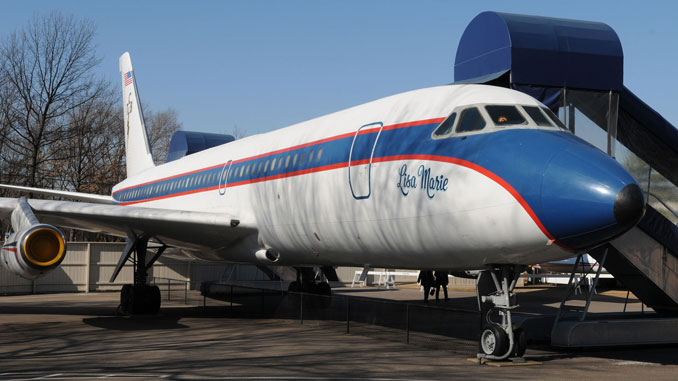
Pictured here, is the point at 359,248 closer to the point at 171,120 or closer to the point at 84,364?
the point at 84,364

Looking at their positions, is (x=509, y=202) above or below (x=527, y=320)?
above

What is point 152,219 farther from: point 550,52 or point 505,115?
point 550,52

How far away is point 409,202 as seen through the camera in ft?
32.7

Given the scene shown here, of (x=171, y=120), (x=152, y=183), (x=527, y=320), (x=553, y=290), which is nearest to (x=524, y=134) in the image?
(x=527, y=320)

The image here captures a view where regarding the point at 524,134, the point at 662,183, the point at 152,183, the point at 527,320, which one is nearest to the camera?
the point at 524,134

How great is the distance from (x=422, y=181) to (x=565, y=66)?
436 centimetres

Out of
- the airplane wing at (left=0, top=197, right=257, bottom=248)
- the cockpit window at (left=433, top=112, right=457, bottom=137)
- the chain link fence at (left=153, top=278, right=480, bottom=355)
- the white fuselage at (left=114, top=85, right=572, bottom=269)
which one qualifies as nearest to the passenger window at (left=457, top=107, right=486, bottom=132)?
the cockpit window at (left=433, top=112, right=457, bottom=137)

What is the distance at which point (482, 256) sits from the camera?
9.18 meters

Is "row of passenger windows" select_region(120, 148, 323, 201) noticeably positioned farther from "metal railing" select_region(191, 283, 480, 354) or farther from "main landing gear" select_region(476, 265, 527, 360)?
"main landing gear" select_region(476, 265, 527, 360)

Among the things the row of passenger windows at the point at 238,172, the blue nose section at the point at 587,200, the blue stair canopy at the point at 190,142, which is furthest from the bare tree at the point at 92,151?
the blue nose section at the point at 587,200

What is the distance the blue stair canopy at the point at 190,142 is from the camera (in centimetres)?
3142

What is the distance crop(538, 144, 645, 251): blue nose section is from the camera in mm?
7820

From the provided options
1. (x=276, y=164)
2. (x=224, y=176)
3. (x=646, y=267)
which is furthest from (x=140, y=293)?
(x=646, y=267)

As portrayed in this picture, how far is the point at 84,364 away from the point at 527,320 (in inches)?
284
